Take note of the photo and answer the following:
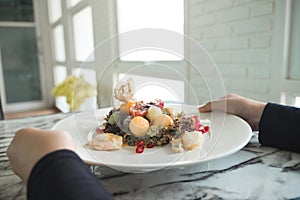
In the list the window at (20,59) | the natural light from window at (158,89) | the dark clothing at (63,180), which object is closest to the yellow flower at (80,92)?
the natural light from window at (158,89)

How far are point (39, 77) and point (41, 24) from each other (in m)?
0.80

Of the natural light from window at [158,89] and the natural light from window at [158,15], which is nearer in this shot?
the natural light from window at [158,89]

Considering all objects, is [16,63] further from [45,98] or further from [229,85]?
[229,85]

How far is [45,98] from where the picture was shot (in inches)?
158

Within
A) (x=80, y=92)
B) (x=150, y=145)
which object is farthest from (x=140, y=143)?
(x=80, y=92)

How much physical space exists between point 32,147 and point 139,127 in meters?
0.19

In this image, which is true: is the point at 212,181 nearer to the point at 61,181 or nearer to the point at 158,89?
the point at 61,181

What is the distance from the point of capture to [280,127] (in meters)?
0.53

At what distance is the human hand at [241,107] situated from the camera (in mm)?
611

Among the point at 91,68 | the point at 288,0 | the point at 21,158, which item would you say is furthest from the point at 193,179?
the point at 288,0

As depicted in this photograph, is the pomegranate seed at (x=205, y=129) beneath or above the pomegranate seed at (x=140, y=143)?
above

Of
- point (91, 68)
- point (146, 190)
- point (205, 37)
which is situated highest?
point (205, 37)

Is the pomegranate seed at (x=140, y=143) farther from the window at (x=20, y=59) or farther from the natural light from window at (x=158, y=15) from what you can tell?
the window at (x=20, y=59)

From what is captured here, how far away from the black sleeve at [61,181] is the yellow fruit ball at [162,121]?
20 cm
